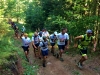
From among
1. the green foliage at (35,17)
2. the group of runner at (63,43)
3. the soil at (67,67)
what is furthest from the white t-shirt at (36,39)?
the green foliage at (35,17)

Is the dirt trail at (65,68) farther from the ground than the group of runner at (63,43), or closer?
closer

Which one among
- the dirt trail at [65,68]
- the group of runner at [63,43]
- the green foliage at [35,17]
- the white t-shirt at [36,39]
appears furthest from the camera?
the green foliage at [35,17]

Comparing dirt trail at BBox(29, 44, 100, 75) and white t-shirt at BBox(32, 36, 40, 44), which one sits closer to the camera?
dirt trail at BBox(29, 44, 100, 75)

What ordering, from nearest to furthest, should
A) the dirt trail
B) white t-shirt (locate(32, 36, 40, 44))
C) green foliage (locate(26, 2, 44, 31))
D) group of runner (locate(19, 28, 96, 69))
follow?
group of runner (locate(19, 28, 96, 69)) < the dirt trail < white t-shirt (locate(32, 36, 40, 44)) < green foliage (locate(26, 2, 44, 31))

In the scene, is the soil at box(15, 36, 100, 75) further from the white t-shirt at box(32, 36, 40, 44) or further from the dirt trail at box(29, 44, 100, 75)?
the white t-shirt at box(32, 36, 40, 44)

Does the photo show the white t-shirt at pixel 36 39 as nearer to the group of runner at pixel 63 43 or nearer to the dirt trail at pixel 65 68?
the group of runner at pixel 63 43

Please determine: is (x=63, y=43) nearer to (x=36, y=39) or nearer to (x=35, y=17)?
(x=36, y=39)

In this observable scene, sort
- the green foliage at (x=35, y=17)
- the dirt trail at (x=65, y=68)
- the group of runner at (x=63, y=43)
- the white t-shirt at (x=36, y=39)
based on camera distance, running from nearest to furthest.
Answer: the group of runner at (x=63, y=43) < the dirt trail at (x=65, y=68) < the white t-shirt at (x=36, y=39) < the green foliage at (x=35, y=17)

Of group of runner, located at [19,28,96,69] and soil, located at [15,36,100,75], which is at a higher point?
group of runner, located at [19,28,96,69]

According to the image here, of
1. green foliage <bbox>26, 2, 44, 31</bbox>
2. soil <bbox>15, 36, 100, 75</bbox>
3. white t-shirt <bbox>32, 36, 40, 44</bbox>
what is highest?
white t-shirt <bbox>32, 36, 40, 44</bbox>

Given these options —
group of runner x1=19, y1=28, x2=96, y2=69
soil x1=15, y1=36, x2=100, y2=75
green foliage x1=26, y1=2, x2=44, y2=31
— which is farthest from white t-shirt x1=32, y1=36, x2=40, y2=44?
green foliage x1=26, y1=2, x2=44, y2=31

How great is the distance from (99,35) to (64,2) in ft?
29.8

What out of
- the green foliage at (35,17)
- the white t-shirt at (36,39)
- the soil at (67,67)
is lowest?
the green foliage at (35,17)

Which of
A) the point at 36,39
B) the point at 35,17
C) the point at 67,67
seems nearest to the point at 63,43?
the point at 67,67
